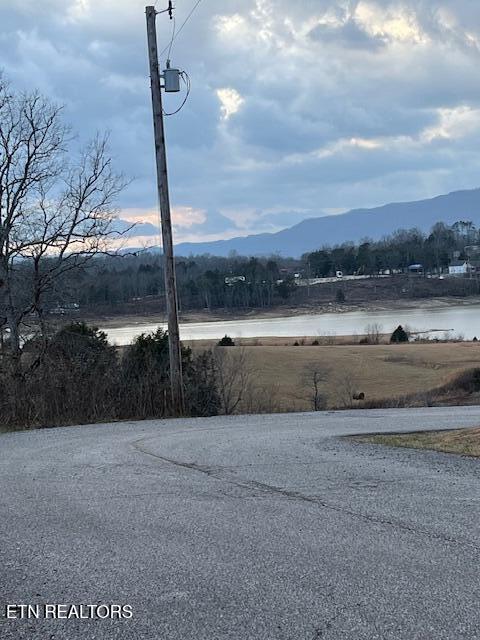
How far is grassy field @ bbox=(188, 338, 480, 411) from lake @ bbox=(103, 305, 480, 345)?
58.4 ft

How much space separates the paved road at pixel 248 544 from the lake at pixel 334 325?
62.3 meters

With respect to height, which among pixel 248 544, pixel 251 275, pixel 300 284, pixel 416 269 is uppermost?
pixel 251 275

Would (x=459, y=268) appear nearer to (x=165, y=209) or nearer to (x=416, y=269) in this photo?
(x=416, y=269)

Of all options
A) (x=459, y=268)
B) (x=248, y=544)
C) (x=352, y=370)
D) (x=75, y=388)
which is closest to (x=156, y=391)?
(x=75, y=388)

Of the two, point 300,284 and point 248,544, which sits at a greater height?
point 300,284

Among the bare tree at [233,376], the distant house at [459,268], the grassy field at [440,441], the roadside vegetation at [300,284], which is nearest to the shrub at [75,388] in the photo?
the grassy field at [440,441]

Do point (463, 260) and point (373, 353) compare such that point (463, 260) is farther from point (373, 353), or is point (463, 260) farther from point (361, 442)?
point (361, 442)

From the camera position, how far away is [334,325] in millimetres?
96312

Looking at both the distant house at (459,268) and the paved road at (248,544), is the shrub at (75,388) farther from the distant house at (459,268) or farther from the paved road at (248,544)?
the distant house at (459,268)

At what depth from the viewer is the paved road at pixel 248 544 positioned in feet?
11.3

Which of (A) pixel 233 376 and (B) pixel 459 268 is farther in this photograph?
(B) pixel 459 268

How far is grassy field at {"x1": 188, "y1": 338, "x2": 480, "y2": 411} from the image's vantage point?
126ft

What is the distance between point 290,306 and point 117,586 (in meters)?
120

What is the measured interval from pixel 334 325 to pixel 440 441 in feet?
287
